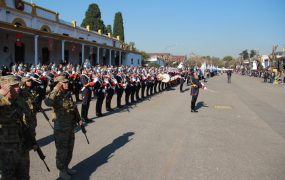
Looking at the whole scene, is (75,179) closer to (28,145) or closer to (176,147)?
(28,145)

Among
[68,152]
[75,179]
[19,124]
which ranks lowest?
[75,179]

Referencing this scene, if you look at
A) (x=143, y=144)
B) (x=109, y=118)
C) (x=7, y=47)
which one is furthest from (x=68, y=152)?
(x=7, y=47)

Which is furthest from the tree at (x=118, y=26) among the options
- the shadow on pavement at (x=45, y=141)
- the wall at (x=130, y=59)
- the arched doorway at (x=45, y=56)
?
the shadow on pavement at (x=45, y=141)

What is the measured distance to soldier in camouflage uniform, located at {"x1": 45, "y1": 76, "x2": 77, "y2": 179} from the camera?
18.2ft

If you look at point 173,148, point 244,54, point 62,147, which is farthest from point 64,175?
point 244,54

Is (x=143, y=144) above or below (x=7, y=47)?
below

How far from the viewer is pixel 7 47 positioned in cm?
2414

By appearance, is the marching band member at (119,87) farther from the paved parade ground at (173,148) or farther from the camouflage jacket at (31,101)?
the camouflage jacket at (31,101)

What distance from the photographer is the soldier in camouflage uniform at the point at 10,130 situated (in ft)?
13.5

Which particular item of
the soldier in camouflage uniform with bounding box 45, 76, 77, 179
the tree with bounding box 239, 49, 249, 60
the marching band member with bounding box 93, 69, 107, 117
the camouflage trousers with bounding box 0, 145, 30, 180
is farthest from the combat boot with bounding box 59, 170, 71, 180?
the tree with bounding box 239, 49, 249, 60

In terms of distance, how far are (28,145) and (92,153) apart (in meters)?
2.87

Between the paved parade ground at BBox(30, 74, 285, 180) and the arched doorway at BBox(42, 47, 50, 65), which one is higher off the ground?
the arched doorway at BBox(42, 47, 50, 65)

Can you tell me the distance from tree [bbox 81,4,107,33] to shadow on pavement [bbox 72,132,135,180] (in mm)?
57714

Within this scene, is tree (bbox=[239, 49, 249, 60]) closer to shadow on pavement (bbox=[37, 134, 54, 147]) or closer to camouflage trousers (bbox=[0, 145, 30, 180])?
shadow on pavement (bbox=[37, 134, 54, 147])
